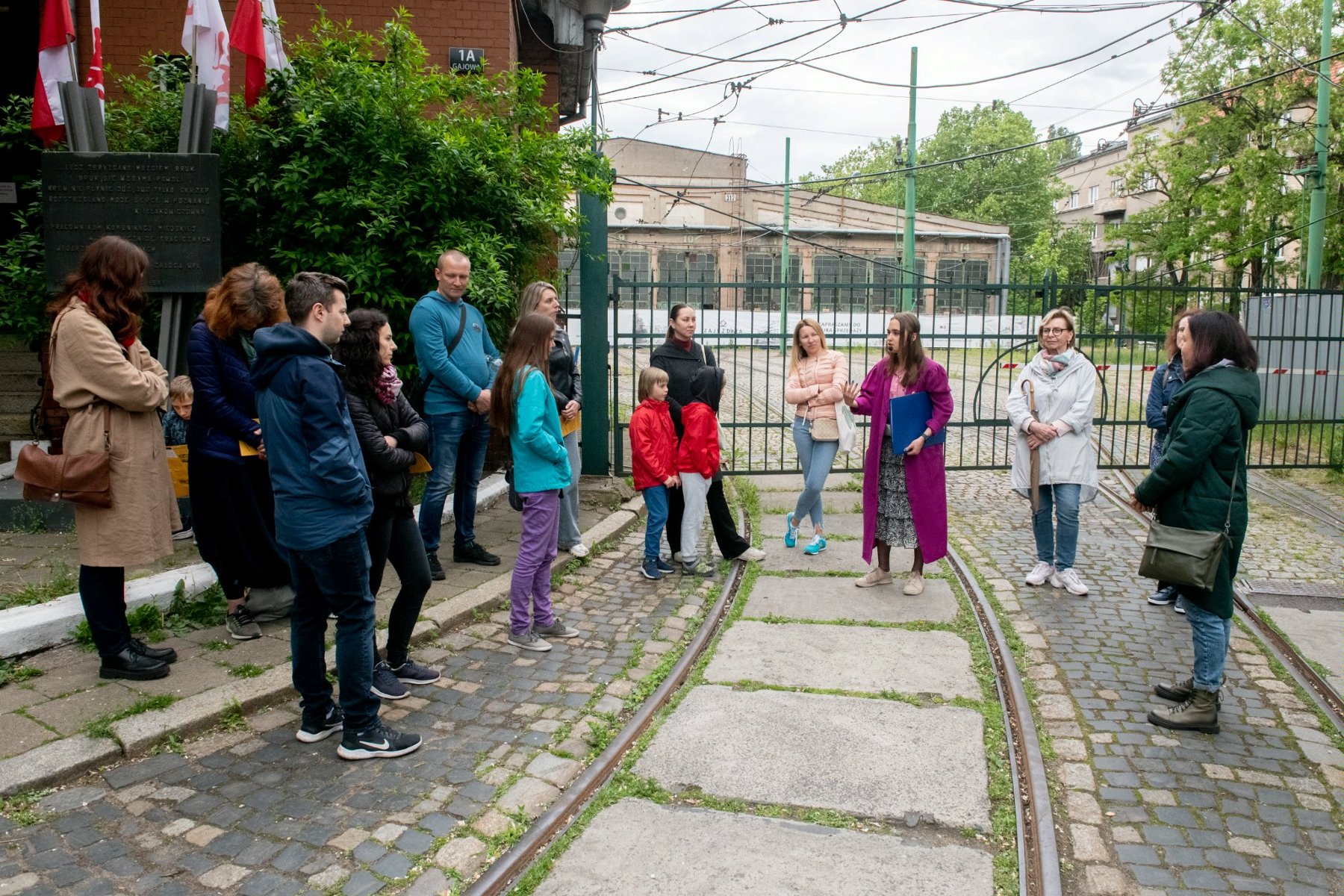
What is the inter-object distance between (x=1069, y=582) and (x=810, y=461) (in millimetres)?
2026

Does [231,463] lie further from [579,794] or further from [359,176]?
[359,176]

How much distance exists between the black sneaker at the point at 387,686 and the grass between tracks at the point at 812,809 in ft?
3.54

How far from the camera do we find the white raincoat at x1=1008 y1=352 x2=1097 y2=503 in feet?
22.1

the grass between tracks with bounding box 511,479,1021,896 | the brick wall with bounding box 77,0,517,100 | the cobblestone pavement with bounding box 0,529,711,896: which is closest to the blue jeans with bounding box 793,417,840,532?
the grass between tracks with bounding box 511,479,1021,896

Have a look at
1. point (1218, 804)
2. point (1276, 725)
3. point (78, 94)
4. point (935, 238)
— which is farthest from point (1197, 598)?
point (935, 238)

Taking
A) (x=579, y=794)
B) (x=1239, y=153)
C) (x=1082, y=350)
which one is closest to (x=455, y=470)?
(x=579, y=794)

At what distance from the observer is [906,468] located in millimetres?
6691

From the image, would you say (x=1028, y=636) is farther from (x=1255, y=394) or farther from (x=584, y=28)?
(x=584, y=28)

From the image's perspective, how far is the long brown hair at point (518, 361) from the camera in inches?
216

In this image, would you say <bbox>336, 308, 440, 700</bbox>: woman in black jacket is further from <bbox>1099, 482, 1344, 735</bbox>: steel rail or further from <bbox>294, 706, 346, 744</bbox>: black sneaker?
<bbox>1099, 482, 1344, 735</bbox>: steel rail

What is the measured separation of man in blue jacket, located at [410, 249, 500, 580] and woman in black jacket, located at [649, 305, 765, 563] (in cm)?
122

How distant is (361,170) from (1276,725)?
22.1 ft

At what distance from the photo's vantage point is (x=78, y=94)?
618 centimetres

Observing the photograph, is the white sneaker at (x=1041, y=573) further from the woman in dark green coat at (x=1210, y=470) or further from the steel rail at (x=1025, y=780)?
the woman in dark green coat at (x=1210, y=470)
